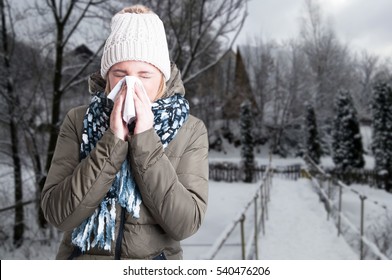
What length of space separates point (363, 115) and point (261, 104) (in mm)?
4045

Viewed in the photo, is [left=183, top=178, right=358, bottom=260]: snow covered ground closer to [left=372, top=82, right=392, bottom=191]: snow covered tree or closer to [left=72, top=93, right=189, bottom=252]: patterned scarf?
[left=72, top=93, right=189, bottom=252]: patterned scarf

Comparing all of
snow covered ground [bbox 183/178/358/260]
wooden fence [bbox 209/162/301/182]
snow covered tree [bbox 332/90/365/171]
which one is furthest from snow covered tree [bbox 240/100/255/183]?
snow covered ground [bbox 183/178/358/260]

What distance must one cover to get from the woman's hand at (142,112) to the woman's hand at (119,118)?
2 cm

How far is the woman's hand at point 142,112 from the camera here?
51 cm

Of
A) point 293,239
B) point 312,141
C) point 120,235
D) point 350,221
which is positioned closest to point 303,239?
point 293,239

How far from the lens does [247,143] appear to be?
11906 millimetres

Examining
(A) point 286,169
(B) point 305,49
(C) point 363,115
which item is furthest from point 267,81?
(B) point 305,49

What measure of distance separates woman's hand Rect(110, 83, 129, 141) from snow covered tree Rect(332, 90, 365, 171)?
7.74 metres

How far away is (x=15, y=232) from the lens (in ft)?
13.8

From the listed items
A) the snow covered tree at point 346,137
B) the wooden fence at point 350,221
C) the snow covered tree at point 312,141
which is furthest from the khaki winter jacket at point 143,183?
the snow covered tree at point 312,141

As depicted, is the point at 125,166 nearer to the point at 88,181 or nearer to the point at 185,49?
the point at 88,181

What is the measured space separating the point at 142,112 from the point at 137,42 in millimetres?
126

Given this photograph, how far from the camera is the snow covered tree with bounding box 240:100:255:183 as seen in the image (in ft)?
37.6
